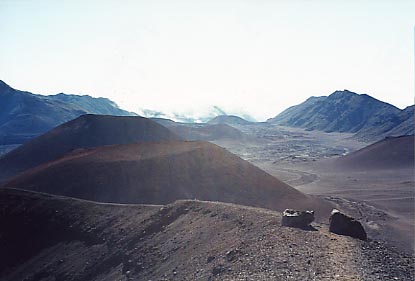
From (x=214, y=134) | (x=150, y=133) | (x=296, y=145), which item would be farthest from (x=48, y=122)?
(x=150, y=133)

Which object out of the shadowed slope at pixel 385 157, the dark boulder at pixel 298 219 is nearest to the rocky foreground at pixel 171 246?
the dark boulder at pixel 298 219

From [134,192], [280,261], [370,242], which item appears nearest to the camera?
[280,261]

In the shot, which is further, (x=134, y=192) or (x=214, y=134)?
(x=214, y=134)

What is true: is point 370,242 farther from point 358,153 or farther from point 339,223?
point 358,153

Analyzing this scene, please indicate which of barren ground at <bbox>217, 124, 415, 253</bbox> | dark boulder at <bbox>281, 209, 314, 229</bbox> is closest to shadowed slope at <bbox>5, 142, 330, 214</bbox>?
barren ground at <bbox>217, 124, 415, 253</bbox>

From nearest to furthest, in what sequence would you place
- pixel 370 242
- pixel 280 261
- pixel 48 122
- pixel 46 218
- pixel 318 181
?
pixel 280 261 → pixel 370 242 → pixel 46 218 → pixel 318 181 → pixel 48 122

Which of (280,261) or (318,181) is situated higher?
(280,261)

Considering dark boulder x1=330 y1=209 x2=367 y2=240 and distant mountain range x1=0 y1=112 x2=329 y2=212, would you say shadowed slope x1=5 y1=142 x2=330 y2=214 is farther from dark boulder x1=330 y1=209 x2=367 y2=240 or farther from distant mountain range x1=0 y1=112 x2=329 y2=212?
dark boulder x1=330 y1=209 x2=367 y2=240
